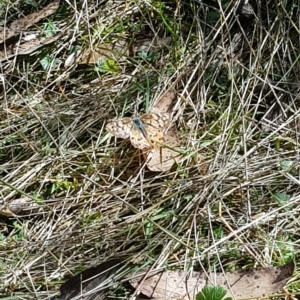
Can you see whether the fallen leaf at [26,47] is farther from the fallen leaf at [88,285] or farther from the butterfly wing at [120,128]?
the fallen leaf at [88,285]

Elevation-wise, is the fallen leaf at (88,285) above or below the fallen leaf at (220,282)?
above

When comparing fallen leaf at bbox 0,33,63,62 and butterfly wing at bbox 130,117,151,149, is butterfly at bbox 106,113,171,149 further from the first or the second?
fallen leaf at bbox 0,33,63,62

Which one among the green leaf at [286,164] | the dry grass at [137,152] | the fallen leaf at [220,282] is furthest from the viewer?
the green leaf at [286,164]

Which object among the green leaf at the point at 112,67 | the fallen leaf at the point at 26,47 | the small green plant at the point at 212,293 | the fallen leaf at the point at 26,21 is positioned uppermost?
the fallen leaf at the point at 26,21

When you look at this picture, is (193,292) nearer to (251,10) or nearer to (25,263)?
(25,263)

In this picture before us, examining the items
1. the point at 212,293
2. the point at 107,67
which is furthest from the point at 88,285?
the point at 107,67

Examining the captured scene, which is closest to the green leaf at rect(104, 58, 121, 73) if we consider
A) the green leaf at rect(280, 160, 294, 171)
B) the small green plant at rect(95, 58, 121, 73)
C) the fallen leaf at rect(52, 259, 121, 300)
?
the small green plant at rect(95, 58, 121, 73)

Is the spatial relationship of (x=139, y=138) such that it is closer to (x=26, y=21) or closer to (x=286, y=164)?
(x=286, y=164)

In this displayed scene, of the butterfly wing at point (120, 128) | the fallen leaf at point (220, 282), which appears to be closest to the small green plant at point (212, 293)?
the fallen leaf at point (220, 282)
